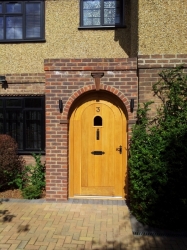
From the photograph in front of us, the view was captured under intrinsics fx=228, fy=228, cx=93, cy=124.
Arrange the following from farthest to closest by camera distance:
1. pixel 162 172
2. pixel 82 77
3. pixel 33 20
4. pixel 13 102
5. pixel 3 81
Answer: pixel 33 20, pixel 13 102, pixel 3 81, pixel 82 77, pixel 162 172

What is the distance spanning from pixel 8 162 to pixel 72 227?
256 centimetres

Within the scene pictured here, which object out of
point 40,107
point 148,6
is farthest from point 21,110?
point 148,6

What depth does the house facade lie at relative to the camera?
4.71 meters

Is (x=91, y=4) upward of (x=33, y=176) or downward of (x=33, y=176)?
upward

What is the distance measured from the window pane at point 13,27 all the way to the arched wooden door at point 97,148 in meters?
3.21

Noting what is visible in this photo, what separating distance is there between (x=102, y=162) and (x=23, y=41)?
4087 millimetres

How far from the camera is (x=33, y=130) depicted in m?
6.43

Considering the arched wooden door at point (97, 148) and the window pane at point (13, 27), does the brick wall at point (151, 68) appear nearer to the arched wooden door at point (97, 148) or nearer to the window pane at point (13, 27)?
the arched wooden door at point (97, 148)

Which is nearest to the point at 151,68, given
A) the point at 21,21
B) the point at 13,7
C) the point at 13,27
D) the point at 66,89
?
the point at 66,89

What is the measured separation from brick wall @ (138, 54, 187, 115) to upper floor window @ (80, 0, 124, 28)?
227cm

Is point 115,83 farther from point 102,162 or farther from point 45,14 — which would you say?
point 45,14

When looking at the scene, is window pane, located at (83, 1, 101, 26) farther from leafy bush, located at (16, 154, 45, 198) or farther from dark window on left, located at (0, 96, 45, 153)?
leafy bush, located at (16, 154, 45, 198)

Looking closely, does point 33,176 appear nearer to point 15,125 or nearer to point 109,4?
point 15,125

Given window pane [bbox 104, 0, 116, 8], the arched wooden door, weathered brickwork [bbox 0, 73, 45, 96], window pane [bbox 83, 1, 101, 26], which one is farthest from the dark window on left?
window pane [bbox 104, 0, 116, 8]
